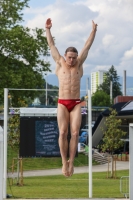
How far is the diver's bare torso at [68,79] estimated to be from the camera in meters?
10.2

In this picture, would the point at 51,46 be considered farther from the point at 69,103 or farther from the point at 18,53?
the point at 18,53

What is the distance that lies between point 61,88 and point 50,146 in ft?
34.1

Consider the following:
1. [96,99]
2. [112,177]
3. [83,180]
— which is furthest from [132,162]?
[96,99]


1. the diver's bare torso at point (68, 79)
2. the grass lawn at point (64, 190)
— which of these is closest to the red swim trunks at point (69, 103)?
the diver's bare torso at point (68, 79)

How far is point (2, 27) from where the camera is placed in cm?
4641

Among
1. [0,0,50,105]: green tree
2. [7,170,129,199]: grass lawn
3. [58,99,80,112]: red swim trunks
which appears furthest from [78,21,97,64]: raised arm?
[0,0,50,105]: green tree

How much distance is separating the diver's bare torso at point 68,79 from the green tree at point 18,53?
33272 mm

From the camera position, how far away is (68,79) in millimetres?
10227

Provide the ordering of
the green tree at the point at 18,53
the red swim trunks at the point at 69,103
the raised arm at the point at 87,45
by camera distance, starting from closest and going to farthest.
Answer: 1. the red swim trunks at the point at 69,103
2. the raised arm at the point at 87,45
3. the green tree at the point at 18,53

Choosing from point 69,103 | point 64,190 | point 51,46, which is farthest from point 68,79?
point 64,190

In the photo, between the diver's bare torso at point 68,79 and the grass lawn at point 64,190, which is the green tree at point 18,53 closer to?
the grass lawn at point 64,190

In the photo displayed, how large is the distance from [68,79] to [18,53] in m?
35.8

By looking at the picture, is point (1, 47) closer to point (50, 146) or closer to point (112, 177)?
point (112, 177)

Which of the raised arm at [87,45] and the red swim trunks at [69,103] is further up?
the raised arm at [87,45]
